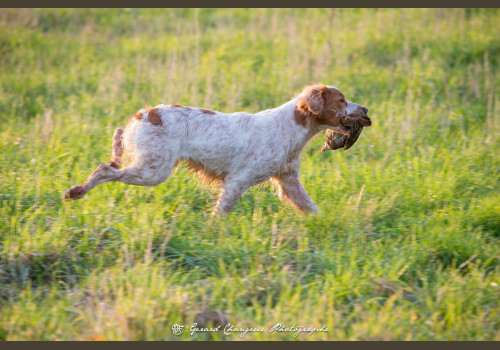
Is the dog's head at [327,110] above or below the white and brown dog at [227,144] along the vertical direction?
above

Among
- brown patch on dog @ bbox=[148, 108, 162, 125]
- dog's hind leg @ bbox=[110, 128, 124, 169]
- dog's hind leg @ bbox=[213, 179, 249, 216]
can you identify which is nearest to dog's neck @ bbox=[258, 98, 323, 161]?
dog's hind leg @ bbox=[213, 179, 249, 216]

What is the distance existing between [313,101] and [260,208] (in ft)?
3.43

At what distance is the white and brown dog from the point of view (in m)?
4.27

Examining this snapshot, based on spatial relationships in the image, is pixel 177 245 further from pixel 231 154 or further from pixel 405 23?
pixel 405 23

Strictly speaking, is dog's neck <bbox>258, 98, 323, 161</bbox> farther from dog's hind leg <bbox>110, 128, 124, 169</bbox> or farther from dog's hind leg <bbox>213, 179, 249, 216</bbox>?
dog's hind leg <bbox>110, 128, 124, 169</bbox>

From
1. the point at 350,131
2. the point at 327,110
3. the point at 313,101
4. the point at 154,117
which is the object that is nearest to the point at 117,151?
the point at 154,117

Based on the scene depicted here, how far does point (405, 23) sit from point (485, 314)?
808 cm

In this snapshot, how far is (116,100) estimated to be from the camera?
711 centimetres

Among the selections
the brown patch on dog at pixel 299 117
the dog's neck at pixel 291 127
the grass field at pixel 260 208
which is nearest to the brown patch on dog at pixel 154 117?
the grass field at pixel 260 208

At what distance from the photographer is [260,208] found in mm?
4543

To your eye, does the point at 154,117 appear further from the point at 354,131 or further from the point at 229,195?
the point at 354,131

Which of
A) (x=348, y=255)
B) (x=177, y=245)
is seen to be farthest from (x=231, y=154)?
(x=348, y=255)

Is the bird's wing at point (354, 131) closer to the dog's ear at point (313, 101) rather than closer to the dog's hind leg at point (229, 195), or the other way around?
the dog's ear at point (313, 101)

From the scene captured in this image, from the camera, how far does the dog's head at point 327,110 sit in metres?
4.47
